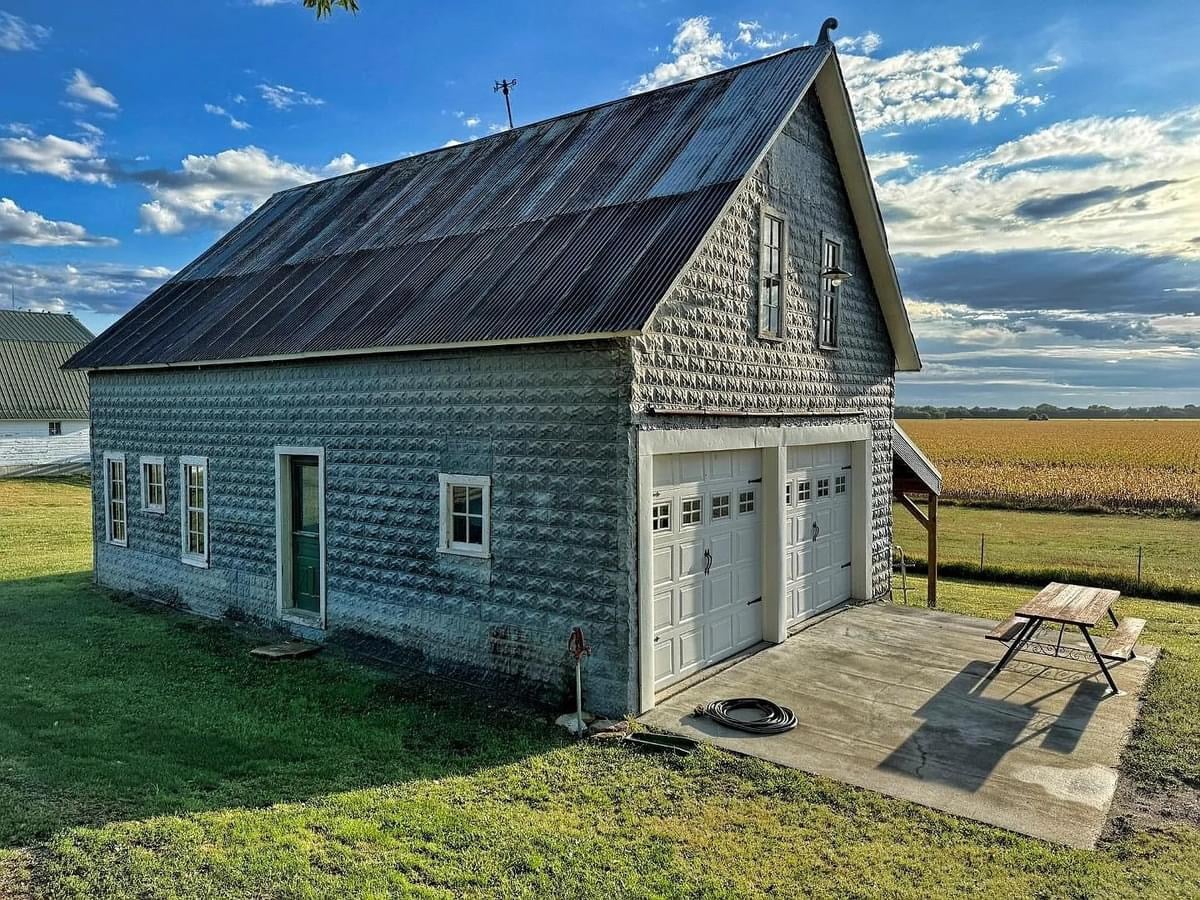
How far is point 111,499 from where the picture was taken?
580 inches

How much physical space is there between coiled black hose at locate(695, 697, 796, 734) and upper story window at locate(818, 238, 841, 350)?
5.65 m

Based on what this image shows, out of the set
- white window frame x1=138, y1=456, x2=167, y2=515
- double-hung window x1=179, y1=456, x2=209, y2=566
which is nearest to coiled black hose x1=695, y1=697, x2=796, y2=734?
double-hung window x1=179, y1=456, x2=209, y2=566

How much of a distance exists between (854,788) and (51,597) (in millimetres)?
13738

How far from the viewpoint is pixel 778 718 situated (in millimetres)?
8055

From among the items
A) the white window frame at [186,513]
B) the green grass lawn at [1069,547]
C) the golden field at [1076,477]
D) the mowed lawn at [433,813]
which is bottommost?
the green grass lawn at [1069,547]

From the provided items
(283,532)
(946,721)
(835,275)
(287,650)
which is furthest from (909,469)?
(287,650)

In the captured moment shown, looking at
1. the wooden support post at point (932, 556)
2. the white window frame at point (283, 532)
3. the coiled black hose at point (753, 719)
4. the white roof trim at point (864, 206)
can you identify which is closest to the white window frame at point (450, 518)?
the coiled black hose at point (753, 719)

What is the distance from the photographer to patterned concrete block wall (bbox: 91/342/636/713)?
812 centimetres

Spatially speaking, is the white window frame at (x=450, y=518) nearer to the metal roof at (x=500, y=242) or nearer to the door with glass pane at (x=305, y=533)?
the metal roof at (x=500, y=242)

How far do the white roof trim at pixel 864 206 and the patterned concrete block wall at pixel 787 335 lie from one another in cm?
15

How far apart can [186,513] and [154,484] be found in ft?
4.13

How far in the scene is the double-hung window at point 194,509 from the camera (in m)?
12.7

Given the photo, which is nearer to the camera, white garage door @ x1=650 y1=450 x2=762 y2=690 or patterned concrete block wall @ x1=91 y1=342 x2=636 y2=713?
patterned concrete block wall @ x1=91 y1=342 x2=636 y2=713

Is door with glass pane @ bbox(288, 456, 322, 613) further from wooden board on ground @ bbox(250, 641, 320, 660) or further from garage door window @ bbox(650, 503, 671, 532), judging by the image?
garage door window @ bbox(650, 503, 671, 532)
